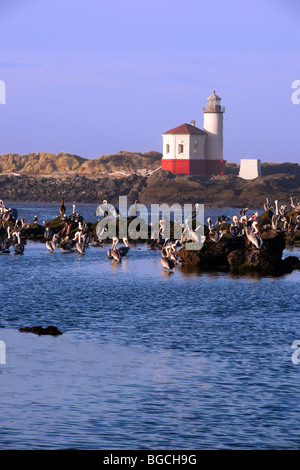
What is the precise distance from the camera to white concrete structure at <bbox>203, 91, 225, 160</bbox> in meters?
128

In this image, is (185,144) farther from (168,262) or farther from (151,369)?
(151,369)

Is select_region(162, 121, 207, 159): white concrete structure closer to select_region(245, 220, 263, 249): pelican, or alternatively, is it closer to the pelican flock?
the pelican flock

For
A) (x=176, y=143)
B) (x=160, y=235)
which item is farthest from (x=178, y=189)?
(x=160, y=235)

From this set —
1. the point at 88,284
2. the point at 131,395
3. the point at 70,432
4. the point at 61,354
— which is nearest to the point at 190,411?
the point at 131,395

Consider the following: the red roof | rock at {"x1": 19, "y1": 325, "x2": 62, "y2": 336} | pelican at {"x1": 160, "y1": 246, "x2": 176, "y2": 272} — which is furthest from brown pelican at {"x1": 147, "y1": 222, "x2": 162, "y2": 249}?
the red roof

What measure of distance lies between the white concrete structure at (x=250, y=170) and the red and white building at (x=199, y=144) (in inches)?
482

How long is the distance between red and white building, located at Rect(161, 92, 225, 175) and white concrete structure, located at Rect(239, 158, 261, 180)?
12243 millimetres

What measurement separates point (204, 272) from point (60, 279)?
6787 millimetres

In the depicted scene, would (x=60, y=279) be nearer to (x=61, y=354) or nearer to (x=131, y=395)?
(x=61, y=354)

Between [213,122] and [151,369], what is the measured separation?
11348 cm

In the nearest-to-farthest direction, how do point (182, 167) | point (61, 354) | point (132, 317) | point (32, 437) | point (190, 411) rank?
point (32, 437) < point (190, 411) < point (61, 354) < point (132, 317) < point (182, 167)

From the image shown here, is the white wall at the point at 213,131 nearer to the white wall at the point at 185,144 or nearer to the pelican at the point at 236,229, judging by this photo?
the white wall at the point at 185,144

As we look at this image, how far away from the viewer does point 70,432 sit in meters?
12.6

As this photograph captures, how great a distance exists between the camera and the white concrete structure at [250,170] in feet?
467
